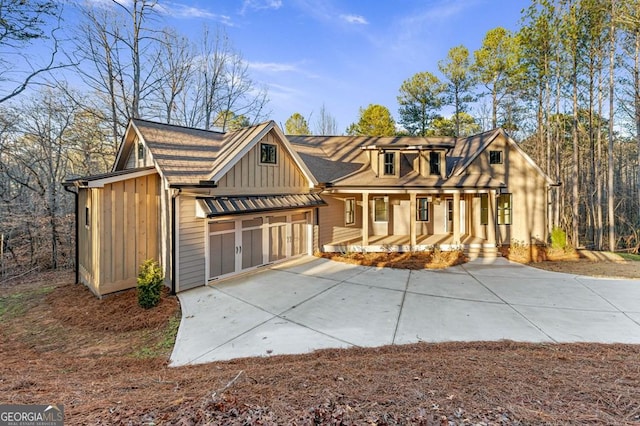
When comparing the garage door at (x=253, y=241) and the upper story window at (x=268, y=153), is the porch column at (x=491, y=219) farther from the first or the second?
the upper story window at (x=268, y=153)

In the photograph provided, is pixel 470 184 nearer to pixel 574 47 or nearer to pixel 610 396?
pixel 610 396

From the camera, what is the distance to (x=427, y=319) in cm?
634

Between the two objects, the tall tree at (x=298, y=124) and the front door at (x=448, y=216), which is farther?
the tall tree at (x=298, y=124)

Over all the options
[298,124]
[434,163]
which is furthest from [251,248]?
[298,124]

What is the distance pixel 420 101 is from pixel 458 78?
361 cm

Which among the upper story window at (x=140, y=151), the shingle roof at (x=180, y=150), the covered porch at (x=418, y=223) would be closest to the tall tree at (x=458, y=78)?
the covered porch at (x=418, y=223)

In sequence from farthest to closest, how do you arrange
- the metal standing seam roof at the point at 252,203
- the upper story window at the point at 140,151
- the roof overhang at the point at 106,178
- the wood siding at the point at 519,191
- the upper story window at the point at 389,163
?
1. the wood siding at the point at 519,191
2. the upper story window at the point at 389,163
3. the upper story window at the point at 140,151
4. the metal standing seam roof at the point at 252,203
5. the roof overhang at the point at 106,178

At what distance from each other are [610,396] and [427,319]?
11.6ft

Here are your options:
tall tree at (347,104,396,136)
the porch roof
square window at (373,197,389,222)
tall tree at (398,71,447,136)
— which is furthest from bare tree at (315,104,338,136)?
the porch roof

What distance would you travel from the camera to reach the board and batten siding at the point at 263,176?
9.49 meters

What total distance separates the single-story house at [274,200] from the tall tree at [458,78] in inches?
447

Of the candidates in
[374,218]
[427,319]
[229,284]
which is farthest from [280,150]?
[427,319]

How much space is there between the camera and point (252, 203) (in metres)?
9.59

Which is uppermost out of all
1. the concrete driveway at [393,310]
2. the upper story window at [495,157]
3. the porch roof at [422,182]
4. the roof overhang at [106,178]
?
the upper story window at [495,157]
